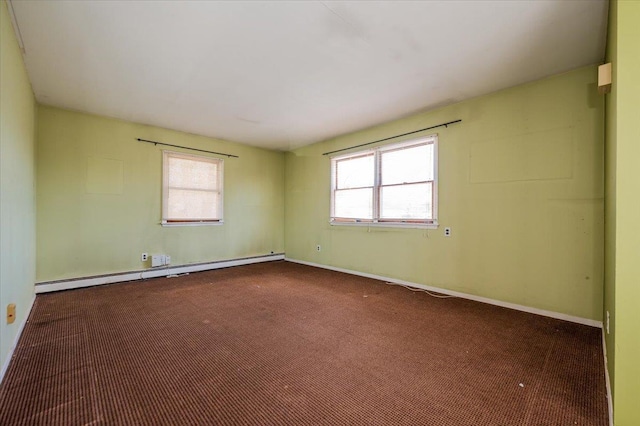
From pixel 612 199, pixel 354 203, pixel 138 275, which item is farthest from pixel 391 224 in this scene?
pixel 138 275

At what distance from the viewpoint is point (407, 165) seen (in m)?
4.26

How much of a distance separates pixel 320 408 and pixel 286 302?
190 cm

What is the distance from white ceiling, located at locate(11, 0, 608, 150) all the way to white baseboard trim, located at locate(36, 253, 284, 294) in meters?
2.44

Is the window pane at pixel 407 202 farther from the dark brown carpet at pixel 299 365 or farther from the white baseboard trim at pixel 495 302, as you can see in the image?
the dark brown carpet at pixel 299 365

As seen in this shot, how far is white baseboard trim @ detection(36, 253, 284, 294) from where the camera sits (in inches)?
148

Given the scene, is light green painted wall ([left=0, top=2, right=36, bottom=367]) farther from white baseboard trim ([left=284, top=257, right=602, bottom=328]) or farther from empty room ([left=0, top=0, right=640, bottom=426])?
white baseboard trim ([left=284, top=257, right=602, bottom=328])

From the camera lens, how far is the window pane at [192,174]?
4.88 m

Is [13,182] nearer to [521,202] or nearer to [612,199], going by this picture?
[612,199]

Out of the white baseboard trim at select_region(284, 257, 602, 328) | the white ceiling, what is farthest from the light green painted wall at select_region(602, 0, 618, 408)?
the white baseboard trim at select_region(284, 257, 602, 328)

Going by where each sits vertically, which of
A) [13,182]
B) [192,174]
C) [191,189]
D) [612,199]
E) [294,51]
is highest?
[294,51]

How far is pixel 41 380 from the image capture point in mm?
1773

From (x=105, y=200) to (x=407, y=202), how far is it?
459 centimetres

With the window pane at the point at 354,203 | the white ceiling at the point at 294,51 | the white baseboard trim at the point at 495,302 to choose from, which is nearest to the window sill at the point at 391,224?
the window pane at the point at 354,203

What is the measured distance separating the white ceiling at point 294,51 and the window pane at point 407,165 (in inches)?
24.6
